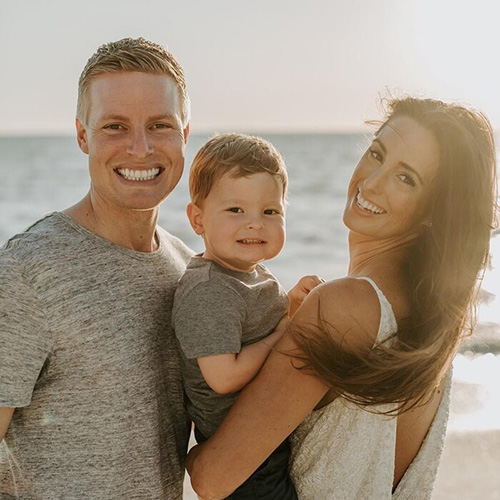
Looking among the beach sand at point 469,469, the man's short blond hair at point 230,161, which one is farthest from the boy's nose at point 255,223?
the beach sand at point 469,469

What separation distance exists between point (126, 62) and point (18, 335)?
3.67ft

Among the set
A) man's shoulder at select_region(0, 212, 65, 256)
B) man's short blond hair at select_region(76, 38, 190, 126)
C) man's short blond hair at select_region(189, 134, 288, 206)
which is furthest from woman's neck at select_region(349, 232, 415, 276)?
man's shoulder at select_region(0, 212, 65, 256)

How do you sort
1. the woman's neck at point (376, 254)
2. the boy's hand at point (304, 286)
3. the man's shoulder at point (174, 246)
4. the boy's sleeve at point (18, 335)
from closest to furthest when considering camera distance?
the boy's sleeve at point (18, 335) → the woman's neck at point (376, 254) → the boy's hand at point (304, 286) → the man's shoulder at point (174, 246)

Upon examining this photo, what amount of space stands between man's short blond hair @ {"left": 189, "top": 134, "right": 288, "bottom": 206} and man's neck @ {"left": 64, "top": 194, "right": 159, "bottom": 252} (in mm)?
249

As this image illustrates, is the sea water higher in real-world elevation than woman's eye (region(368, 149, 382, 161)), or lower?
lower

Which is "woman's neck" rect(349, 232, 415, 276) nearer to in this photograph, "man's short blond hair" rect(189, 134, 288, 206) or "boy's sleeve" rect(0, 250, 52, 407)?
"man's short blond hair" rect(189, 134, 288, 206)

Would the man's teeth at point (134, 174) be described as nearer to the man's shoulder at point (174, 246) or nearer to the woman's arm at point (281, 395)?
the man's shoulder at point (174, 246)

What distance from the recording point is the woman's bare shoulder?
2.56m

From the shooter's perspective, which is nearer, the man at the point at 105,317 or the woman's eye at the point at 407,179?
the man at the point at 105,317

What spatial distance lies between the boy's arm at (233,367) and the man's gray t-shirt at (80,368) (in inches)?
10.9

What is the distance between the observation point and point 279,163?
9.81ft

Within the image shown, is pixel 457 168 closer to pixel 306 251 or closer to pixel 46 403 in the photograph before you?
pixel 46 403

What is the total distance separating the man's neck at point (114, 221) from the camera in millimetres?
2926

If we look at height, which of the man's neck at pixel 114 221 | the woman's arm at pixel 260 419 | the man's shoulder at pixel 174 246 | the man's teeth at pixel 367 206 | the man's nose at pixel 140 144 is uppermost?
the man's nose at pixel 140 144
